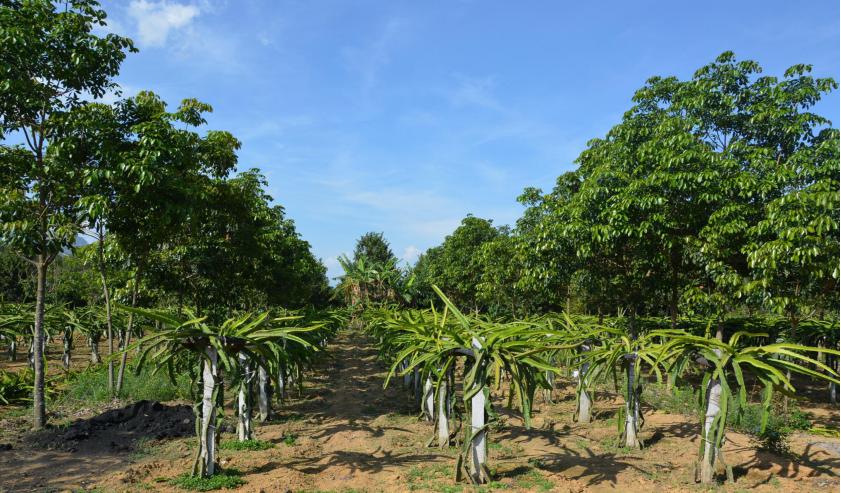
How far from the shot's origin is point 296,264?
902 inches

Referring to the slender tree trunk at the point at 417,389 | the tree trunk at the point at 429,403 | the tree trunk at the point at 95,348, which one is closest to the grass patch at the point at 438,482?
the tree trunk at the point at 429,403

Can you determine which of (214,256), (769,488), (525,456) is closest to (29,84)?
(214,256)

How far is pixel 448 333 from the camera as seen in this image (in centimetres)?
674

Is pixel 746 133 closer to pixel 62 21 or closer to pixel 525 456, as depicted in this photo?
pixel 525 456

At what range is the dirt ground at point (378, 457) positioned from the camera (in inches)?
260

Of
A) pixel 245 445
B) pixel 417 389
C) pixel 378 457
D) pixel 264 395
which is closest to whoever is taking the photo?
pixel 378 457

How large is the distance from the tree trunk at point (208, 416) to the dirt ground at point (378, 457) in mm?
533

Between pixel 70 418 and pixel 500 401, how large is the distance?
9168 mm

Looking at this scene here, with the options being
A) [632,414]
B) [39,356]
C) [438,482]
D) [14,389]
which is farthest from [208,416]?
[14,389]

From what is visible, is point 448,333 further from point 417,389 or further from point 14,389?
point 14,389

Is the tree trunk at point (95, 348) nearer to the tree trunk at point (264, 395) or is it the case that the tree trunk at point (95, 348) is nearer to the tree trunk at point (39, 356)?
the tree trunk at point (39, 356)

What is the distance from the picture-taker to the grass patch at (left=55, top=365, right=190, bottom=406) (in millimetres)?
11953

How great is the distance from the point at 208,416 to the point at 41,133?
6.83m

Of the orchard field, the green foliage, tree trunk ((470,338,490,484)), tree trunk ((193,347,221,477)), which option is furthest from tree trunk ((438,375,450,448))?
the green foliage
